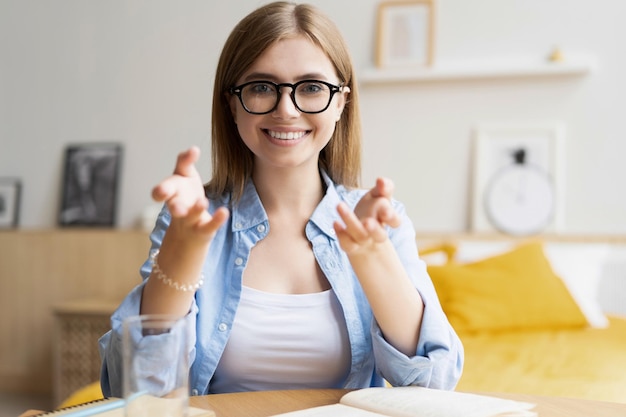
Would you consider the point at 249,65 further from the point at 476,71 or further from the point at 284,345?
the point at 476,71

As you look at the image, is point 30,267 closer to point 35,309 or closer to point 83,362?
point 35,309

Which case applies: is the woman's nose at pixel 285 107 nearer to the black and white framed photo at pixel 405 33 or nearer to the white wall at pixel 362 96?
the white wall at pixel 362 96

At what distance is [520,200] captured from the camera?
3.22m

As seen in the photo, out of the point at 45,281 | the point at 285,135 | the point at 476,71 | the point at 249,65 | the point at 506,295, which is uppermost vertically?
the point at 476,71

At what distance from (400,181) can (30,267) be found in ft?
6.22

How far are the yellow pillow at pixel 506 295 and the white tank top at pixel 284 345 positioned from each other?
1.36 m

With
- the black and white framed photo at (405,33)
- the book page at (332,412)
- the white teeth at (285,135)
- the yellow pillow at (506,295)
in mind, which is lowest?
the yellow pillow at (506,295)

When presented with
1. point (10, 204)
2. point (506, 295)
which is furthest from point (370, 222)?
point (10, 204)

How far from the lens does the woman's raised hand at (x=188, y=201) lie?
934 millimetres

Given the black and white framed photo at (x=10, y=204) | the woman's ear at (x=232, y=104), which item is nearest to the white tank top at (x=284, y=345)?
the woman's ear at (x=232, y=104)

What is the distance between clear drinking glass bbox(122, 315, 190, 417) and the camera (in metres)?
0.74

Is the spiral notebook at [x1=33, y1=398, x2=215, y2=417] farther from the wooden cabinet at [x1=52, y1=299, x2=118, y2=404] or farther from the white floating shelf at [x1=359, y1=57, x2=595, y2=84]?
the white floating shelf at [x1=359, y1=57, x2=595, y2=84]

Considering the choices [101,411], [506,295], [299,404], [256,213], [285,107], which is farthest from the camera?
[506,295]

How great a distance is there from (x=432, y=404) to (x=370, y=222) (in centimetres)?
25
